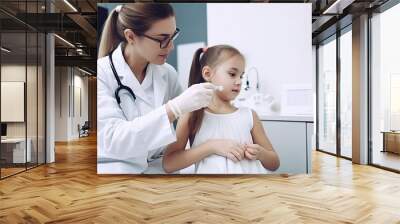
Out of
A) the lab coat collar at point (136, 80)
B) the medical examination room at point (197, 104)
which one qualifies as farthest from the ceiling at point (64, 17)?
the lab coat collar at point (136, 80)

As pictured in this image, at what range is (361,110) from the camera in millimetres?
8211

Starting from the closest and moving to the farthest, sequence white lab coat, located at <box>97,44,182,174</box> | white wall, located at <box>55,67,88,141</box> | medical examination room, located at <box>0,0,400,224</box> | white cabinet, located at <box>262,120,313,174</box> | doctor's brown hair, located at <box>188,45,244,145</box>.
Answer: medical examination room, located at <box>0,0,400,224</box>, white lab coat, located at <box>97,44,182,174</box>, doctor's brown hair, located at <box>188,45,244,145</box>, white cabinet, located at <box>262,120,313,174</box>, white wall, located at <box>55,67,88,141</box>

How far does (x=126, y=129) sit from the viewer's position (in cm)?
631

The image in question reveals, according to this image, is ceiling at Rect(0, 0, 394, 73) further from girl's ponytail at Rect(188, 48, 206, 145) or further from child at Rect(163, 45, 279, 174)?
girl's ponytail at Rect(188, 48, 206, 145)

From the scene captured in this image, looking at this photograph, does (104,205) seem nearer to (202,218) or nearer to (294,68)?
(202,218)

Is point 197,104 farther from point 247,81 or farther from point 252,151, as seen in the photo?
point 252,151

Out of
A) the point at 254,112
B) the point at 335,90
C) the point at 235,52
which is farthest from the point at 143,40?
the point at 335,90

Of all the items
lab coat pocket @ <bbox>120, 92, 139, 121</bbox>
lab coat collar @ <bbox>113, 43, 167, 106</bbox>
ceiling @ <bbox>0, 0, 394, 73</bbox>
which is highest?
ceiling @ <bbox>0, 0, 394, 73</bbox>

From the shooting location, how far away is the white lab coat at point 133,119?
6262 millimetres

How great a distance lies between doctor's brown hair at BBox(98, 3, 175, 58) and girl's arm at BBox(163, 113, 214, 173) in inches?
63.8

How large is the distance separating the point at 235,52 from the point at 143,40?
152 centimetres

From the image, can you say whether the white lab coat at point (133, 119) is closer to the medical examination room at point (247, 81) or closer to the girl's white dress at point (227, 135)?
the medical examination room at point (247, 81)

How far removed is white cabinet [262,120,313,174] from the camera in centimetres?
663

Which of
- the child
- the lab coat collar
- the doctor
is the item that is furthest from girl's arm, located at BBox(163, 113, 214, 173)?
the lab coat collar
